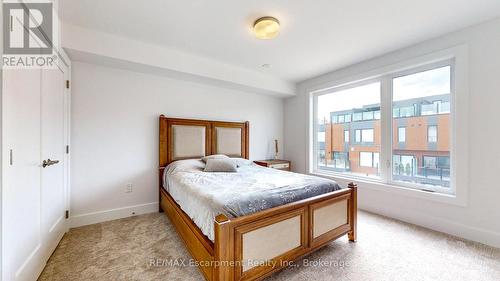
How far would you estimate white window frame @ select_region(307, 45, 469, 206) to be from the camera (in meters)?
2.32

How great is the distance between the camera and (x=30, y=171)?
62.0 inches

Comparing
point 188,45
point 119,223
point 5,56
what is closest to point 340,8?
point 188,45

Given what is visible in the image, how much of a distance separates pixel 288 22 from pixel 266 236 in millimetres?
2248

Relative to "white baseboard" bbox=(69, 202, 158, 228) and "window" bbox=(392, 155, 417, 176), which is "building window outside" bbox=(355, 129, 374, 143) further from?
"white baseboard" bbox=(69, 202, 158, 228)

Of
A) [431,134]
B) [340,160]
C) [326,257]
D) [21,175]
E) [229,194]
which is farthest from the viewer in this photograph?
[340,160]

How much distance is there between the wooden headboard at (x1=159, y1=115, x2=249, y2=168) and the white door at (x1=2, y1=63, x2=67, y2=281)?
1276mm

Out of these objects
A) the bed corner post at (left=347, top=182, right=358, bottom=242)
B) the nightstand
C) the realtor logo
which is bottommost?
the bed corner post at (left=347, top=182, right=358, bottom=242)

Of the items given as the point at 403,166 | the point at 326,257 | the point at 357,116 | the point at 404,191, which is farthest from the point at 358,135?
the point at 326,257

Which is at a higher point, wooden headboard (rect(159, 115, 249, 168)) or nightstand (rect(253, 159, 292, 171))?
wooden headboard (rect(159, 115, 249, 168))

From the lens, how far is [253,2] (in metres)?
1.90

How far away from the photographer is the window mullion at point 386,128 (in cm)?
305

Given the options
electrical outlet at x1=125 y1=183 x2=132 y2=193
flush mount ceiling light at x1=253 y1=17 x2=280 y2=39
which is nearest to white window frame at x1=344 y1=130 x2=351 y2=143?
flush mount ceiling light at x1=253 y1=17 x2=280 y2=39

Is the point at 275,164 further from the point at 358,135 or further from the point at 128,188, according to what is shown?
the point at 128,188

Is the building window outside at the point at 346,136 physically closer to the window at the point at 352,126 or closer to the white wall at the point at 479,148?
the window at the point at 352,126
